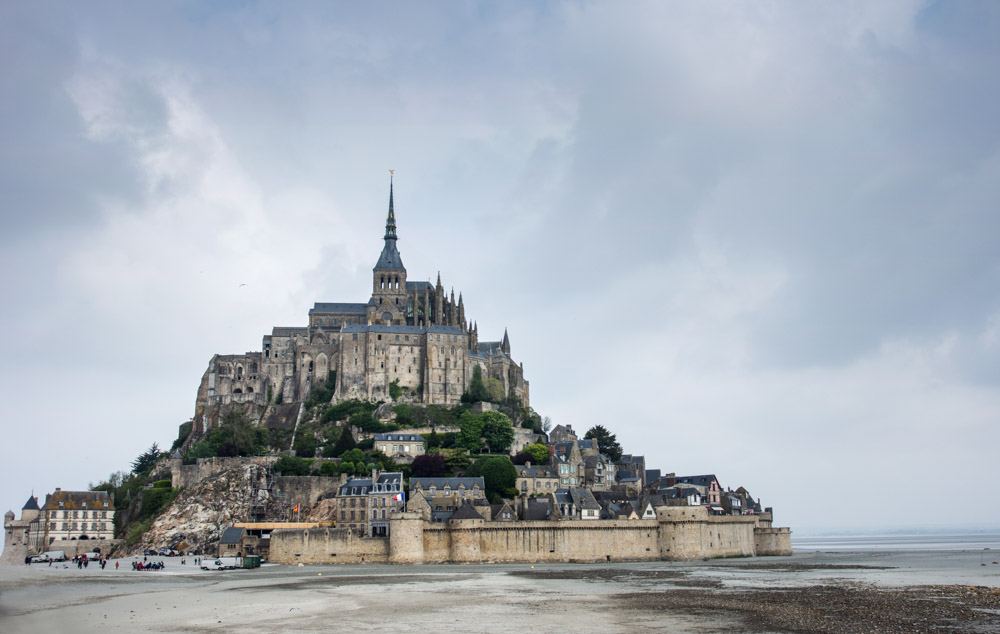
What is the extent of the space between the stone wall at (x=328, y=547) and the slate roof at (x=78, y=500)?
22.0m

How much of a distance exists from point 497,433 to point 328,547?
76.4ft

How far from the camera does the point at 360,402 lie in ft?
318

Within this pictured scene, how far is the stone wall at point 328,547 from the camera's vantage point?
70.2m

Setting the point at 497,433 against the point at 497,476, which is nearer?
the point at 497,476

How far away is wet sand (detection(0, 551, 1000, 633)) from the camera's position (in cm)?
3553

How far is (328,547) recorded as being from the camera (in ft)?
231

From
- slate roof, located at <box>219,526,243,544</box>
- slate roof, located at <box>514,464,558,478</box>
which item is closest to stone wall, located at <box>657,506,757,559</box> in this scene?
slate roof, located at <box>514,464,558,478</box>

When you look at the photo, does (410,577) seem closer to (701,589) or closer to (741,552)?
(701,589)

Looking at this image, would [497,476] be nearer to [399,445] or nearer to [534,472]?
[534,472]

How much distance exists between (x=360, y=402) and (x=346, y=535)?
27454 millimetres

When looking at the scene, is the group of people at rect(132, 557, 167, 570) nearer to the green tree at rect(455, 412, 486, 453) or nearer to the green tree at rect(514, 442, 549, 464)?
the green tree at rect(455, 412, 486, 453)

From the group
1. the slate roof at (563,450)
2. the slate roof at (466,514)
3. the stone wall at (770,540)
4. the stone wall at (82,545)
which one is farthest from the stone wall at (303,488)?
the stone wall at (770,540)

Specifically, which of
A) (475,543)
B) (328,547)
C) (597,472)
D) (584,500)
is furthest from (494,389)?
(328,547)

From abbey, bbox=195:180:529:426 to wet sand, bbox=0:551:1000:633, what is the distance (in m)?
35.0
